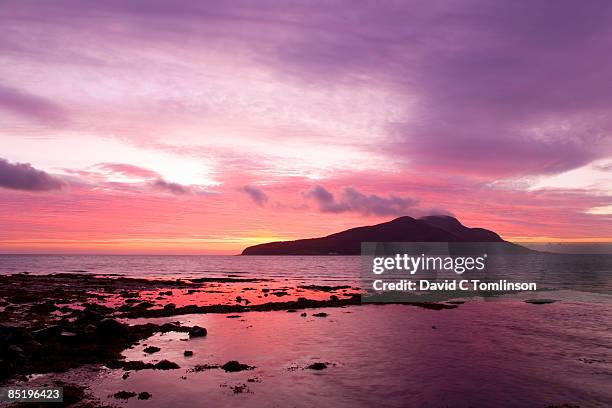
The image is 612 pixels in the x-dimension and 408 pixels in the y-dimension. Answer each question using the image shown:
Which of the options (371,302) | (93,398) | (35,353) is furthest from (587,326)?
(35,353)

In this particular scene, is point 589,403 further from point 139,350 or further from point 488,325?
point 139,350

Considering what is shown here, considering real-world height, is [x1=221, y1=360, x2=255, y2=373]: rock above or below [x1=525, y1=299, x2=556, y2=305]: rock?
above

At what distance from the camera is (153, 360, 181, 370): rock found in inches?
1188

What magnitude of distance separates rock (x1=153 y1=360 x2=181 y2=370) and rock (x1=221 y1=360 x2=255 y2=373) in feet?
11.2

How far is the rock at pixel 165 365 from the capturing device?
1188 inches

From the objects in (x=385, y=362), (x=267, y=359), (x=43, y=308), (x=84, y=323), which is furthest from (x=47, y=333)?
(x=385, y=362)

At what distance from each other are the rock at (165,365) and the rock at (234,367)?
11.2ft

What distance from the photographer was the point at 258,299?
77.5m

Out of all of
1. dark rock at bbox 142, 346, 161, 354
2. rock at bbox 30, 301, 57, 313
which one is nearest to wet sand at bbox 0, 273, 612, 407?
rock at bbox 30, 301, 57, 313

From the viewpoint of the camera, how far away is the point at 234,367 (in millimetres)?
30688

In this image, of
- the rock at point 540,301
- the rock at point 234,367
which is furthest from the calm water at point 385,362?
the rock at point 540,301

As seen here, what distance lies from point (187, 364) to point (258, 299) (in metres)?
46.4

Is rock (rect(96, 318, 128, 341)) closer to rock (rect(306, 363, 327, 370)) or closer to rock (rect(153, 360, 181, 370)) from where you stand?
rock (rect(153, 360, 181, 370))

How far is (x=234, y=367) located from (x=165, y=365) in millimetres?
4951
